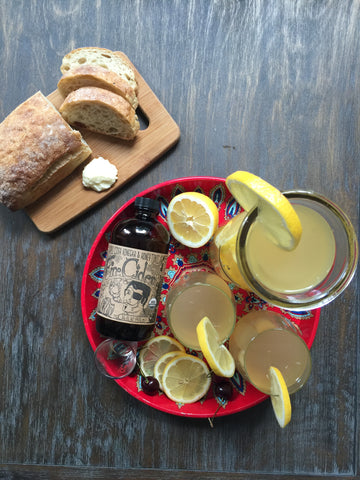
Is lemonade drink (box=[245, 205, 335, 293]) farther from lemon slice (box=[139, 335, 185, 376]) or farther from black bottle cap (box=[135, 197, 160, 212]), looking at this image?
lemon slice (box=[139, 335, 185, 376])

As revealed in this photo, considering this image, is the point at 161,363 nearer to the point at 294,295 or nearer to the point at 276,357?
the point at 276,357

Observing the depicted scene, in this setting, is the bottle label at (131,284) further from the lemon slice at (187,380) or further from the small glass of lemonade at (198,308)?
the lemon slice at (187,380)

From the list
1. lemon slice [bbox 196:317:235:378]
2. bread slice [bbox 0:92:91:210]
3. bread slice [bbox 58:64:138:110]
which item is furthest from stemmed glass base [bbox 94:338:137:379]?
bread slice [bbox 58:64:138:110]

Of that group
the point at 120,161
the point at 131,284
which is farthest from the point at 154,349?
the point at 120,161

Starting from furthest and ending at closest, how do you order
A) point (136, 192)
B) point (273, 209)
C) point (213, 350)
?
1. point (136, 192)
2. point (213, 350)
3. point (273, 209)

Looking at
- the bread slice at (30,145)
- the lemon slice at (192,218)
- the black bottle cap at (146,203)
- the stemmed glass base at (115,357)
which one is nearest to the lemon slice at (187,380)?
the stemmed glass base at (115,357)

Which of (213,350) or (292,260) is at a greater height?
(292,260)
